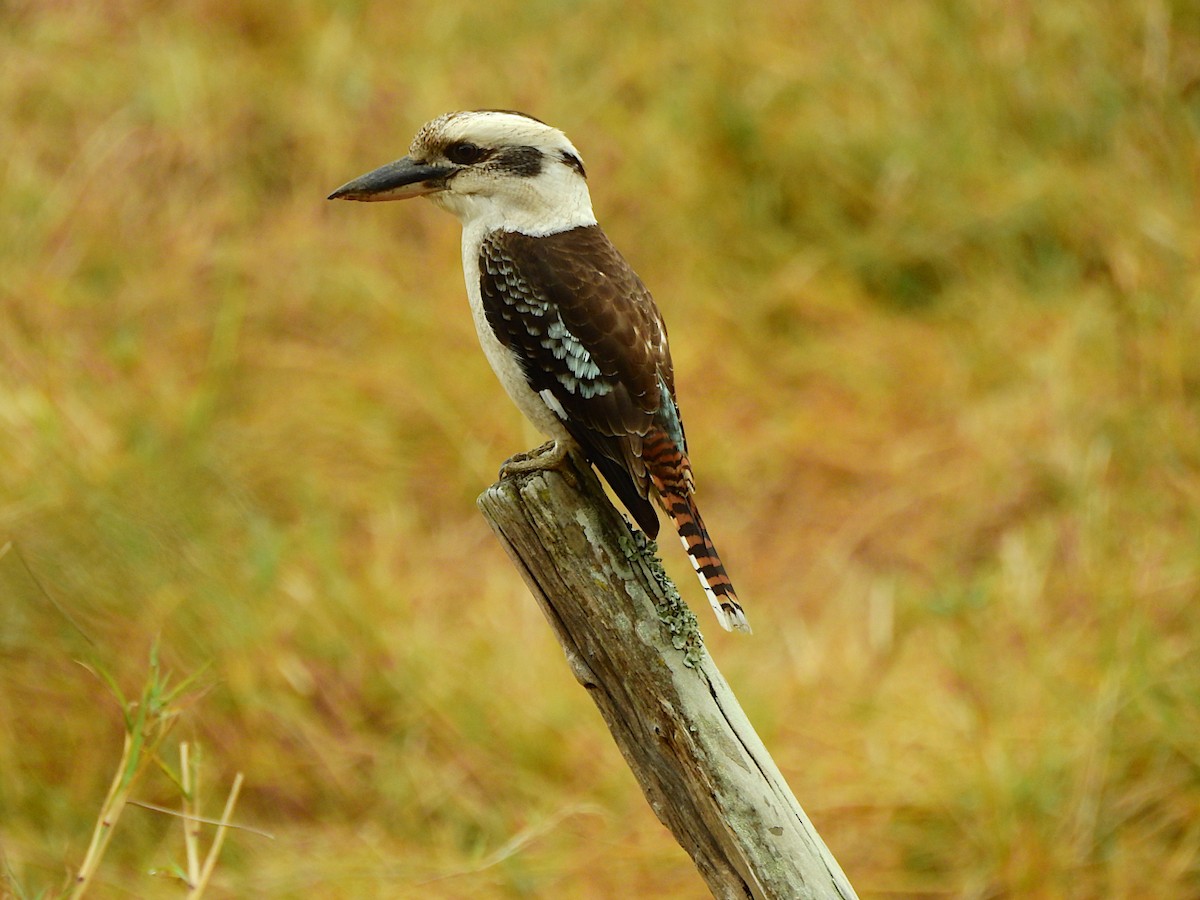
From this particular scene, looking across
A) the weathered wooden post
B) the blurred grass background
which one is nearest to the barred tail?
the weathered wooden post

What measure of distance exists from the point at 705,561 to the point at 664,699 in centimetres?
32

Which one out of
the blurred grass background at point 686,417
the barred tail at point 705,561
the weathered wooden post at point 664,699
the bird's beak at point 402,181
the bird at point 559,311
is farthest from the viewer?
the blurred grass background at point 686,417

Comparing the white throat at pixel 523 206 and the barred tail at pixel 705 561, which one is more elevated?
the white throat at pixel 523 206

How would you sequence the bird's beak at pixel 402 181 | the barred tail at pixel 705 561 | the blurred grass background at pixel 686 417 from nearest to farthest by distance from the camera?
the barred tail at pixel 705 561 < the bird's beak at pixel 402 181 < the blurred grass background at pixel 686 417

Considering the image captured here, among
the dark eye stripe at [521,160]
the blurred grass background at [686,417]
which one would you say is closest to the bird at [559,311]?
the dark eye stripe at [521,160]

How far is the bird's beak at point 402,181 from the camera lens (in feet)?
8.34

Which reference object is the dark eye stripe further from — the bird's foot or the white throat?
the bird's foot

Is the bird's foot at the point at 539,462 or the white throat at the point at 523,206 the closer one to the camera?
the bird's foot at the point at 539,462

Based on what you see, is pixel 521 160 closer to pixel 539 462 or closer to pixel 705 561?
pixel 539 462

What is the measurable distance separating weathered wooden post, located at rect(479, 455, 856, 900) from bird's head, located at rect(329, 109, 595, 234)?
707 mm

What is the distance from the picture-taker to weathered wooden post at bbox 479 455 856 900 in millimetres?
1912

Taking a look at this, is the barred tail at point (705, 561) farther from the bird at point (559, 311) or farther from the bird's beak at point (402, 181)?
the bird's beak at point (402, 181)

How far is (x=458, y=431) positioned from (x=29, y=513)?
2.01 m

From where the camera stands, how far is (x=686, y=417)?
5762 mm
